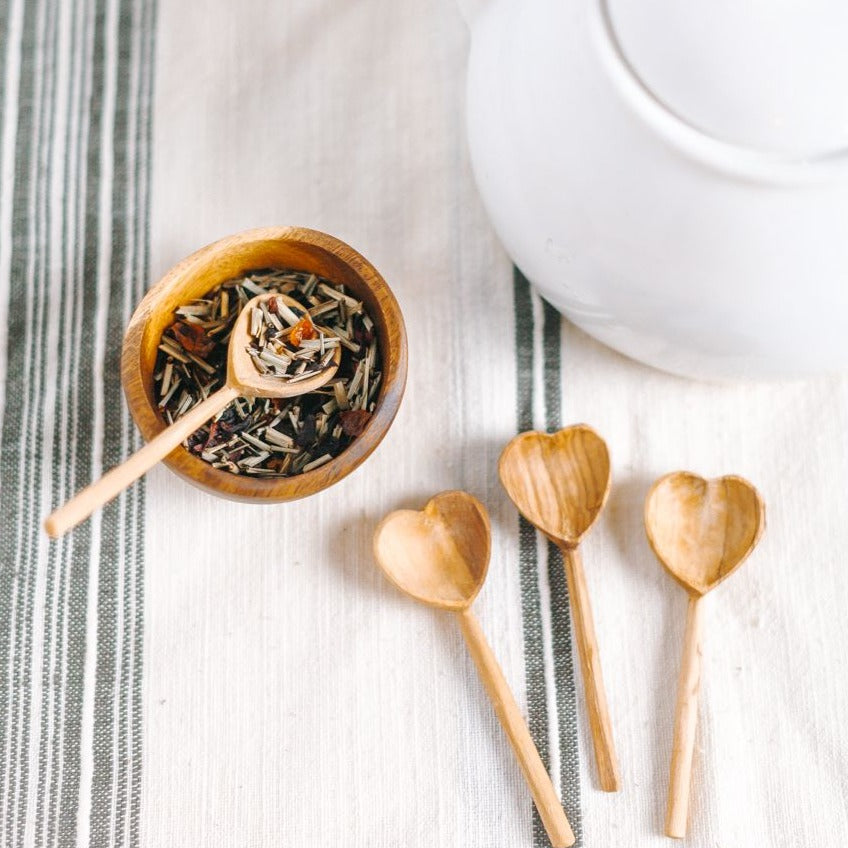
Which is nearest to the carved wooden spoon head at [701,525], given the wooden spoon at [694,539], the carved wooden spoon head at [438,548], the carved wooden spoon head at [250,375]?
the wooden spoon at [694,539]

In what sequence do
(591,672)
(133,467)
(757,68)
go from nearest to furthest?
(757,68), (133,467), (591,672)

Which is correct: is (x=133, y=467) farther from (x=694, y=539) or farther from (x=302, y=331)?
(x=694, y=539)

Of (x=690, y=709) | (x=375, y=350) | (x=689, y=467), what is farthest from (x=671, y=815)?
(x=375, y=350)

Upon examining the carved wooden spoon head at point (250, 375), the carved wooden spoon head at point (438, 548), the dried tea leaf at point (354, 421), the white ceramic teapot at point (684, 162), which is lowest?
the carved wooden spoon head at point (438, 548)

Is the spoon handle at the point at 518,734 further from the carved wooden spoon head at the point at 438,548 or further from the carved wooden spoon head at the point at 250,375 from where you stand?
the carved wooden spoon head at the point at 250,375

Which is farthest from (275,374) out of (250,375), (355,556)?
(355,556)

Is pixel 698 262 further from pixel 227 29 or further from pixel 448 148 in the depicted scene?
pixel 227 29
